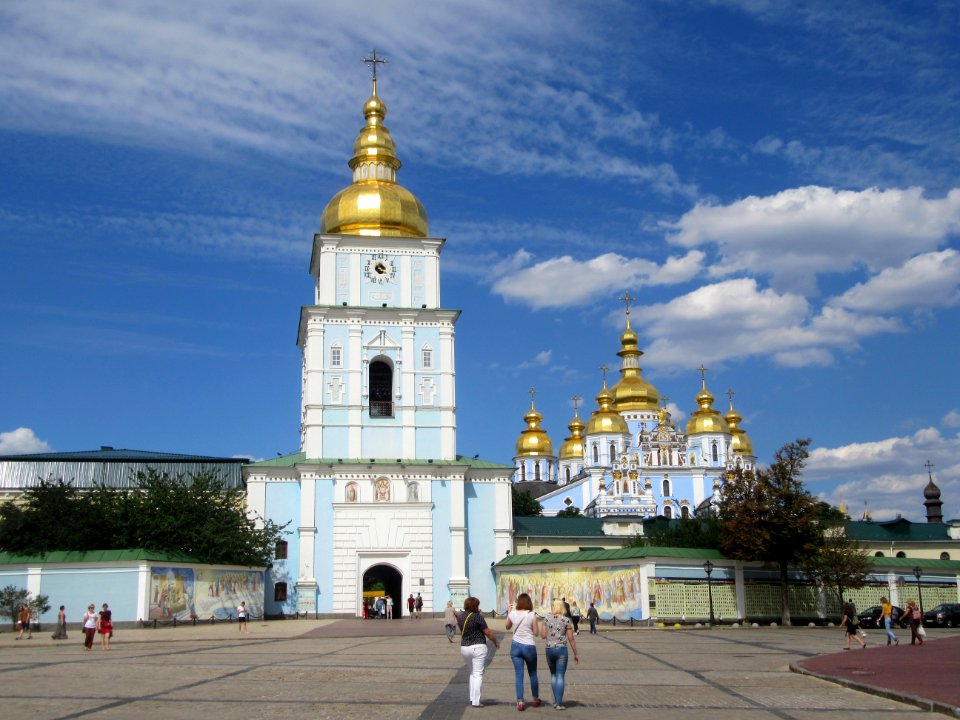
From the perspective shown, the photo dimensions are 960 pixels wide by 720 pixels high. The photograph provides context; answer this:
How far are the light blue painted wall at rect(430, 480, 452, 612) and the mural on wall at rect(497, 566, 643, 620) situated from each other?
91.6 inches

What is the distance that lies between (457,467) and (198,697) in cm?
3028

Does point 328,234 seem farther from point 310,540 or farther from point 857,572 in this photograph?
point 857,572

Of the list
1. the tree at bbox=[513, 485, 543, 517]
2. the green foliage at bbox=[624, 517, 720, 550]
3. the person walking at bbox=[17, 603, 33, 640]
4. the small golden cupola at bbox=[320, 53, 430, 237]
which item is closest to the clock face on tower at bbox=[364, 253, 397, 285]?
the small golden cupola at bbox=[320, 53, 430, 237]

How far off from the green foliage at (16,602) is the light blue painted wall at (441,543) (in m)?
15.0

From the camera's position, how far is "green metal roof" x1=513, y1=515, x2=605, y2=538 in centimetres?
5272

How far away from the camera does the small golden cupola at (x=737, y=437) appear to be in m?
105

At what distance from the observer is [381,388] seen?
45875mm

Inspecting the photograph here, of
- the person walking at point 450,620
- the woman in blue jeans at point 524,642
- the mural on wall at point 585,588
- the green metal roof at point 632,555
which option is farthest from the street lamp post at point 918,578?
the woman in blue jeans at point 524,642

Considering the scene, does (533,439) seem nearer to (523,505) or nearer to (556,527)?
(523,505)

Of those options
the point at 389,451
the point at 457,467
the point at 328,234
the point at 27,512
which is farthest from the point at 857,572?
the point at 27,512

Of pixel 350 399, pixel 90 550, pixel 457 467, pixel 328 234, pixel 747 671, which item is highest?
pixel 328 234

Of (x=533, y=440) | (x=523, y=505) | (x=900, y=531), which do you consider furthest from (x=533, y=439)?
(x=900, y=531)

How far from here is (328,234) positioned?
46031 mm

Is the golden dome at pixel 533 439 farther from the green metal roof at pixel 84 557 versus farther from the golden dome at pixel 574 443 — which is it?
the green metal roof at pixel 84 557
